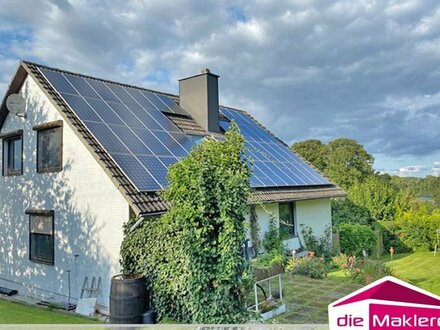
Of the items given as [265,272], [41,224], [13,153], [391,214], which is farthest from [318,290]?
[391,214]

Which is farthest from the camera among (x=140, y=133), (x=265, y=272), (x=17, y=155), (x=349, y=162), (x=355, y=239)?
(x=349, y=162)

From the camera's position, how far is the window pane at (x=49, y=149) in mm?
11078

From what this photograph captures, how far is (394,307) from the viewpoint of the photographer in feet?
6.82

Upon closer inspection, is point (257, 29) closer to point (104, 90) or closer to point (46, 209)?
point (104, 90)

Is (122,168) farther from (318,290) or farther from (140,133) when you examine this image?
(318,290)

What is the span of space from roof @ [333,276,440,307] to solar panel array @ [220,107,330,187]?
987 centimetres

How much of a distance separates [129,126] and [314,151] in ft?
130

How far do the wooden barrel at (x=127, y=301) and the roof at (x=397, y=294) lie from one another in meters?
6.26

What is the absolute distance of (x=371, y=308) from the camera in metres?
2.09

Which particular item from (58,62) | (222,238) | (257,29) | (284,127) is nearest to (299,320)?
(222,238)

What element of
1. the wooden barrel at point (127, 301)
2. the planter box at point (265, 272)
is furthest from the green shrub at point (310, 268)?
the wooden barrel at point (127, 301)

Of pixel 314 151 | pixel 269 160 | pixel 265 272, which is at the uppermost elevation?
pixel 314 151

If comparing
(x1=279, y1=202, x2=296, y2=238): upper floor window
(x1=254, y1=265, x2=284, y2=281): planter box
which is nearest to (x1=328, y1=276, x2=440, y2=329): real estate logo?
(x1=254, y1=265, x2=284, y2=281): planter box

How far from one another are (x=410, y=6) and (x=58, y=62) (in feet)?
43.7
